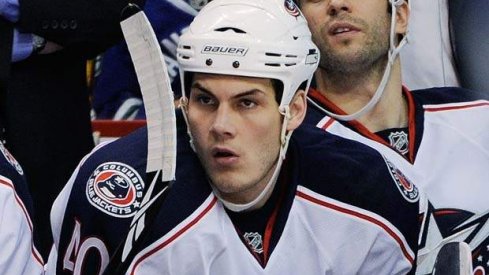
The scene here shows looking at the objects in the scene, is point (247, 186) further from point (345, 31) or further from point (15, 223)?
point (345, 31)

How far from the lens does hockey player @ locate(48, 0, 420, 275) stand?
3.47m

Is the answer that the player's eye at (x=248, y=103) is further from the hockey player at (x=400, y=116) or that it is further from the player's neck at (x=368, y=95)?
the player's neck at (x=368, y=95)

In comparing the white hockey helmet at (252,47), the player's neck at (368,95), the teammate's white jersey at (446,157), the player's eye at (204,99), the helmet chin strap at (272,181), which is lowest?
the teammate's white jersey at (446,157)

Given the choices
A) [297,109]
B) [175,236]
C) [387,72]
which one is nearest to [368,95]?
[387,72]

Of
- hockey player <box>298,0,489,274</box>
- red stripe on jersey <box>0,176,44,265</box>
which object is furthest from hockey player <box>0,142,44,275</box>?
hockey player <box>298,0,489,274</box>

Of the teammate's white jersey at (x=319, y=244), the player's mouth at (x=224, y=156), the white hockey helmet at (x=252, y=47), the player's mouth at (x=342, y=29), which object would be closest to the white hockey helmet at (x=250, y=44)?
the white hockey helmet at (x=252, y=47)

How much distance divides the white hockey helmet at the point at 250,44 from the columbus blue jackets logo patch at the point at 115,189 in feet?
0.73

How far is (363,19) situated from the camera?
158 inches

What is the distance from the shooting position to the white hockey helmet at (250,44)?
3469mm

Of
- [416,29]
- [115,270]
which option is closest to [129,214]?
[115,270]

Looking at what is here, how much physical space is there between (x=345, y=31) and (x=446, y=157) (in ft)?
1.42

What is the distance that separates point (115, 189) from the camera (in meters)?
3.49

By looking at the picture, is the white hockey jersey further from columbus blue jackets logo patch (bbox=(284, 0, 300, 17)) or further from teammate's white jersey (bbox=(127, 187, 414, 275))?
columbus blue jackets logo patch (bbox=(284, 0, 300, 17))

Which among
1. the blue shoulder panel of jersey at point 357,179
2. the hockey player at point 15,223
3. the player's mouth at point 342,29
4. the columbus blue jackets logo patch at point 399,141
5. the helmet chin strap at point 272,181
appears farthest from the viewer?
the columbus blue jackets logo patch at point 399,141
